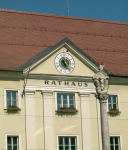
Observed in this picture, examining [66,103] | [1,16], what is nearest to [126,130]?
[66,103]

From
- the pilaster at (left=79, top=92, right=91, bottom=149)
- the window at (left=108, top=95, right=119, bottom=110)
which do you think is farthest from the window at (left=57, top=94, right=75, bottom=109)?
the window at (left=108, top=95, right=119, bottom=110)

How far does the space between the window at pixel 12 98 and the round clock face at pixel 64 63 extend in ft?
11.5

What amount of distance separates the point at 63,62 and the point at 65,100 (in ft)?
8.62

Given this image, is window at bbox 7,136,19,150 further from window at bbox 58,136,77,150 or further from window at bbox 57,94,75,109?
window at bbox 57,94,75,109

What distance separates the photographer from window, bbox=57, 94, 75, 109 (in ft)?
97.3

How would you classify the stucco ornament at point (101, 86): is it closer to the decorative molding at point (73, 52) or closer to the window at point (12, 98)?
the window at point (12, 98)

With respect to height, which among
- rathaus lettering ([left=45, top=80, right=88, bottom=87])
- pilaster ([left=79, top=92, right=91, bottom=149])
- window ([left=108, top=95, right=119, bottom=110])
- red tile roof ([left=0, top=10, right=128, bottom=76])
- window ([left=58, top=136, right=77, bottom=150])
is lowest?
window ([left=58, top=136, right=77, bottom=150])

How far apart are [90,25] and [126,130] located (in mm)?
9445

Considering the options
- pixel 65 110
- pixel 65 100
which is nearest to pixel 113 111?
pixel 65 100

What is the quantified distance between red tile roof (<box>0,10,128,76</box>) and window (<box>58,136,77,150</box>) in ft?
18.8

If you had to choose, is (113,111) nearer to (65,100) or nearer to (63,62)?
(65,100)

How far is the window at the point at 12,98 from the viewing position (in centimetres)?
2853

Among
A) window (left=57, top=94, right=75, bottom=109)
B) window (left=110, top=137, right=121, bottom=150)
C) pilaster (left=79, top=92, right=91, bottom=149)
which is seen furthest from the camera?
window (left=110, top=137, right=121, bottom=150)

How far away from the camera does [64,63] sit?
30359 millimetres
